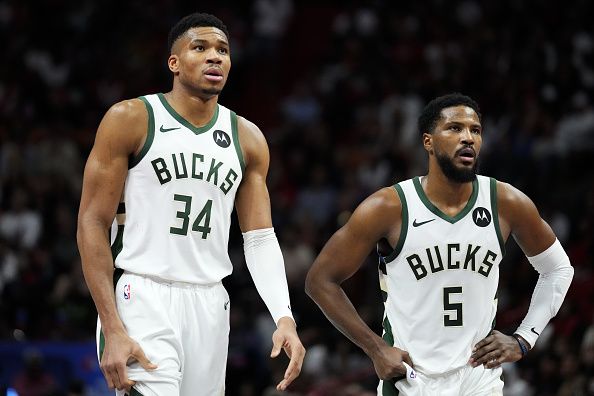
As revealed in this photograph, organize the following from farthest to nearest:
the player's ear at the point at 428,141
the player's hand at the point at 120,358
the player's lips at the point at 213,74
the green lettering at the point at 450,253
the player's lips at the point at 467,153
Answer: the player's ear at the point at 428,141, the player's lips at the point at 467,153, the green lettering at the point at 450,253, the player's lips at the point at 213,74, the player's hand at the point at 120,358

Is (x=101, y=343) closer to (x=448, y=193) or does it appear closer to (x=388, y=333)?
(x=388, y=333)

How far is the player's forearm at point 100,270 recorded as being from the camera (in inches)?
214

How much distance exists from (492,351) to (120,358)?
2.26 metres

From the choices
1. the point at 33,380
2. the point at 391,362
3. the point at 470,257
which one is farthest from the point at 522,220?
the point at 33,380

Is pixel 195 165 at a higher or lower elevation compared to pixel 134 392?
higher

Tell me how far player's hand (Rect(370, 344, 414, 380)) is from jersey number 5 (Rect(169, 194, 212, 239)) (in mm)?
1381

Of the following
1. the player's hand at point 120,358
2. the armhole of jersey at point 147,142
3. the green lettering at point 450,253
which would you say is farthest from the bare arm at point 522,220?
the player's hand at point 120,358

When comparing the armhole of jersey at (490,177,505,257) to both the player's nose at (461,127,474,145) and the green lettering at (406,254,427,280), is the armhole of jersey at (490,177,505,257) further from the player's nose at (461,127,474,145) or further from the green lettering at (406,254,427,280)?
the green lettering at (406,254,427,280)

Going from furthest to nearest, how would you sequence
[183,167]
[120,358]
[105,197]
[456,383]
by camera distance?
[456,383], [183,167], [105,197], [120,358]

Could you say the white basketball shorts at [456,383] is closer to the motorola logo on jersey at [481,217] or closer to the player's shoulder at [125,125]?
the motorola logo on jersey at [481,217]

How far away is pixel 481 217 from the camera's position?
660 cm

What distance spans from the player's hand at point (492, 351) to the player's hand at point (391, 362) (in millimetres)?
378

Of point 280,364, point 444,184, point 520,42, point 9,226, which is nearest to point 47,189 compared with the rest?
point 9,226

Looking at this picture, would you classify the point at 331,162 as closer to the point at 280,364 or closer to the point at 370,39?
the point at 370,39
